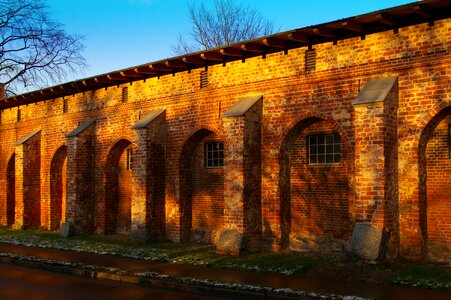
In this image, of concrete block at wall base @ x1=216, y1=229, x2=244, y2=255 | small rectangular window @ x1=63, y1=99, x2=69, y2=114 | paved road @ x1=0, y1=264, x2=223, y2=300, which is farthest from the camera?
small rectangular window @ x1=63, y1=99, x2=69, y2=114

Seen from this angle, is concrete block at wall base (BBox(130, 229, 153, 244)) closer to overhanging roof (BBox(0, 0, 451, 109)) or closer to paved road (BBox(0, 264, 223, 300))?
paved road (BBox(0, 264, 223, 300))

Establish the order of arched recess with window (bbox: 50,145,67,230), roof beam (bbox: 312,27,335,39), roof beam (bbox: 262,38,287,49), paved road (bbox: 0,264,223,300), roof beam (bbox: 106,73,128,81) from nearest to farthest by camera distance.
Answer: paved road (bbox: 0,264,223,300) < roof beam (bbox: 312,27,335,39) < roof beam (bbox: 262,38,287,49) < roof beam (bbox: 106,73,128,81) < arched recess with window (bbox: 50,145,67,230)

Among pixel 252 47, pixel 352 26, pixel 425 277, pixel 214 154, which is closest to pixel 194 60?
pixel 252 47

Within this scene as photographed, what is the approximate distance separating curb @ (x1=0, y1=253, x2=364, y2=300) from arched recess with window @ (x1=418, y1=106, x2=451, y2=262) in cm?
408

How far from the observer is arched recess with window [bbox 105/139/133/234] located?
19188mm

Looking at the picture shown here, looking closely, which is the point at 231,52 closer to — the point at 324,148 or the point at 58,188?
the point at 324,148

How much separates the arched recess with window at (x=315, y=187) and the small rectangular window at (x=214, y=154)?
9.29ft

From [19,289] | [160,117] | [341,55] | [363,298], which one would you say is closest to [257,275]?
[363,298]

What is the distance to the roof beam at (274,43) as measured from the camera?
13211 mm

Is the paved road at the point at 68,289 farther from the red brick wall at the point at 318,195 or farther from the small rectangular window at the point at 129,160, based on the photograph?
the small rectangular window at the point at 129,160

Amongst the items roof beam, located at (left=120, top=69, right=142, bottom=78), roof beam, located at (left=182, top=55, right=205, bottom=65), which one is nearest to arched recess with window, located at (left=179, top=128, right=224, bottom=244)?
roof beam, located at (left=182, top=55, right=205, bottom=65)

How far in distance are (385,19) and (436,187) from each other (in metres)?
3.95

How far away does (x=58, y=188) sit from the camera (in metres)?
22.0

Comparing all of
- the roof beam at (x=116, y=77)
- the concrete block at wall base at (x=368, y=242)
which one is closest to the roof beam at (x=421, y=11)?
the concrete block at wall base at (x=368, y=242)
